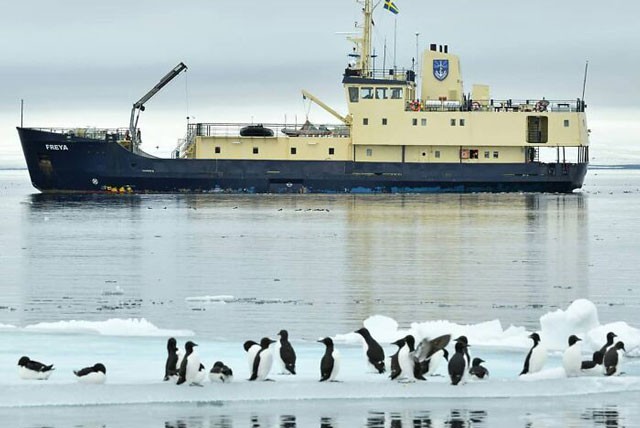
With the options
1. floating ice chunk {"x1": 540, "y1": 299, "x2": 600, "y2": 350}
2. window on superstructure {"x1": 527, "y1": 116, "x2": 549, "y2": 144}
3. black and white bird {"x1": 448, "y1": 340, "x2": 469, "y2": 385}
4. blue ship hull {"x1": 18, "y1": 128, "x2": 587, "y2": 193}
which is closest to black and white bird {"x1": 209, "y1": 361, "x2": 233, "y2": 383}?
black and white bird {"x1": 448, "y1": 340, "x2": 469, "y2": 385}

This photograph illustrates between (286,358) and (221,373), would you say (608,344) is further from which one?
(221,373)

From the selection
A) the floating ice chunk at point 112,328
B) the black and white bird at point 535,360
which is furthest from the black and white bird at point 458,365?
the floating ice chunk at point 112,328

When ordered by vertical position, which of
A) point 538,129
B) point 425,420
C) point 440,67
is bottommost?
point 425,420

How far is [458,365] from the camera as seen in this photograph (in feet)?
41.8

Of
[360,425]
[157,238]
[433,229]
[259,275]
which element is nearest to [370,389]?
[360,425]

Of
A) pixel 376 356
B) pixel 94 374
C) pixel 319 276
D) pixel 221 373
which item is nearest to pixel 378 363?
pixel 376 356

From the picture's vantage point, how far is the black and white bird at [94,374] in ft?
40.8

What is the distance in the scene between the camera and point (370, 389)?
12.9 meters

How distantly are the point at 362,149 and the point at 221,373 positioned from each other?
5072 centimetres

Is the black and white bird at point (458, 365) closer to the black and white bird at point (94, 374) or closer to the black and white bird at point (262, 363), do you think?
the black and white bird at point (262, 363)

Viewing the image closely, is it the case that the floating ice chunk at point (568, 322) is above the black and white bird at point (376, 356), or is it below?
above

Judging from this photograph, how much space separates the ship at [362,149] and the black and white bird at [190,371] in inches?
1949

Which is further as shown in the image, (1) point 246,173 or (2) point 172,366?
(1) point 246,173

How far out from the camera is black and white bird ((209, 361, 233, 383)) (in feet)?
41.5
